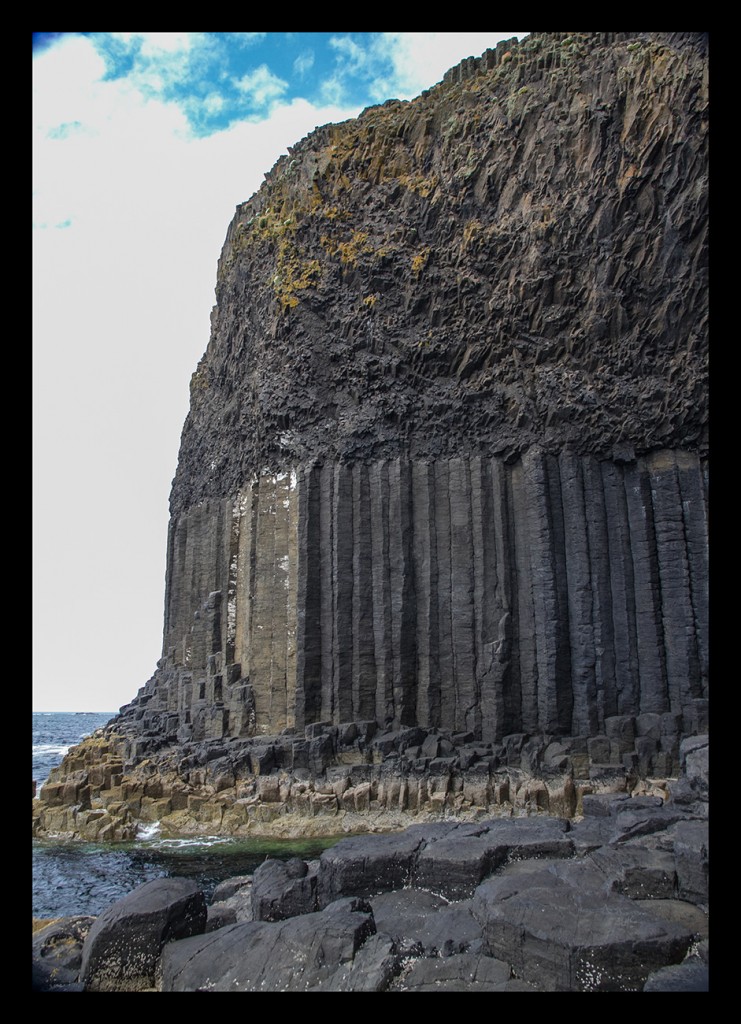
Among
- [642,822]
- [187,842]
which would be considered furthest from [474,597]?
[642,822]

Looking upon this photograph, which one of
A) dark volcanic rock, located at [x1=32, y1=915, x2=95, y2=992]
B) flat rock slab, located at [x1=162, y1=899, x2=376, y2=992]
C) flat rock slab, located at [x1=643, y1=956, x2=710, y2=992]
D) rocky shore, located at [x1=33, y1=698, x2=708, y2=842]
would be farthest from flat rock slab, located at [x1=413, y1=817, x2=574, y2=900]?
rocky shore, located at [x1=33, y1=698, x2=708, y2=842]

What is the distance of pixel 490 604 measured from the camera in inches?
894

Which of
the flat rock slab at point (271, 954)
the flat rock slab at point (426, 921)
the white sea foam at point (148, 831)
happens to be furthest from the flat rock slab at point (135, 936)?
the white sea foam at point (148, 831)

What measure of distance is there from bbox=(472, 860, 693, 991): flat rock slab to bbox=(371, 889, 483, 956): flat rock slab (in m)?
0.23

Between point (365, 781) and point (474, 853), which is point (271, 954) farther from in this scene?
point (365, 781)

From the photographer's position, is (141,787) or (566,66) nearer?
(141,787)

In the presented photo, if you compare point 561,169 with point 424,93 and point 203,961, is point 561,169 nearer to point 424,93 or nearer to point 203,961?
point 424,93

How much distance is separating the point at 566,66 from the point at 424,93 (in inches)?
231

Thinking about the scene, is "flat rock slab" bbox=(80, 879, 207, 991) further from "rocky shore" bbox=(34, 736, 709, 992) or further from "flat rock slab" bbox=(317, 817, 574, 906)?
"flat rock slab" bbox=(317, 817, 574, 906)

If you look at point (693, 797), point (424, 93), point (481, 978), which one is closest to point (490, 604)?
point (693, 797)

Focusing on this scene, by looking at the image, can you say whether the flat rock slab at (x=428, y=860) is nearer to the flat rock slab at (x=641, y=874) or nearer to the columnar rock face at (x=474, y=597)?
the flat rock slab at (x=641, y=874)

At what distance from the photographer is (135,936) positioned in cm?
791

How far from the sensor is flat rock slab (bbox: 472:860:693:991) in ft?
21.7

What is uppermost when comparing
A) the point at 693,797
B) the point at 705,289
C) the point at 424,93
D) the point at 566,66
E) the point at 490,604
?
the point at 424,93
